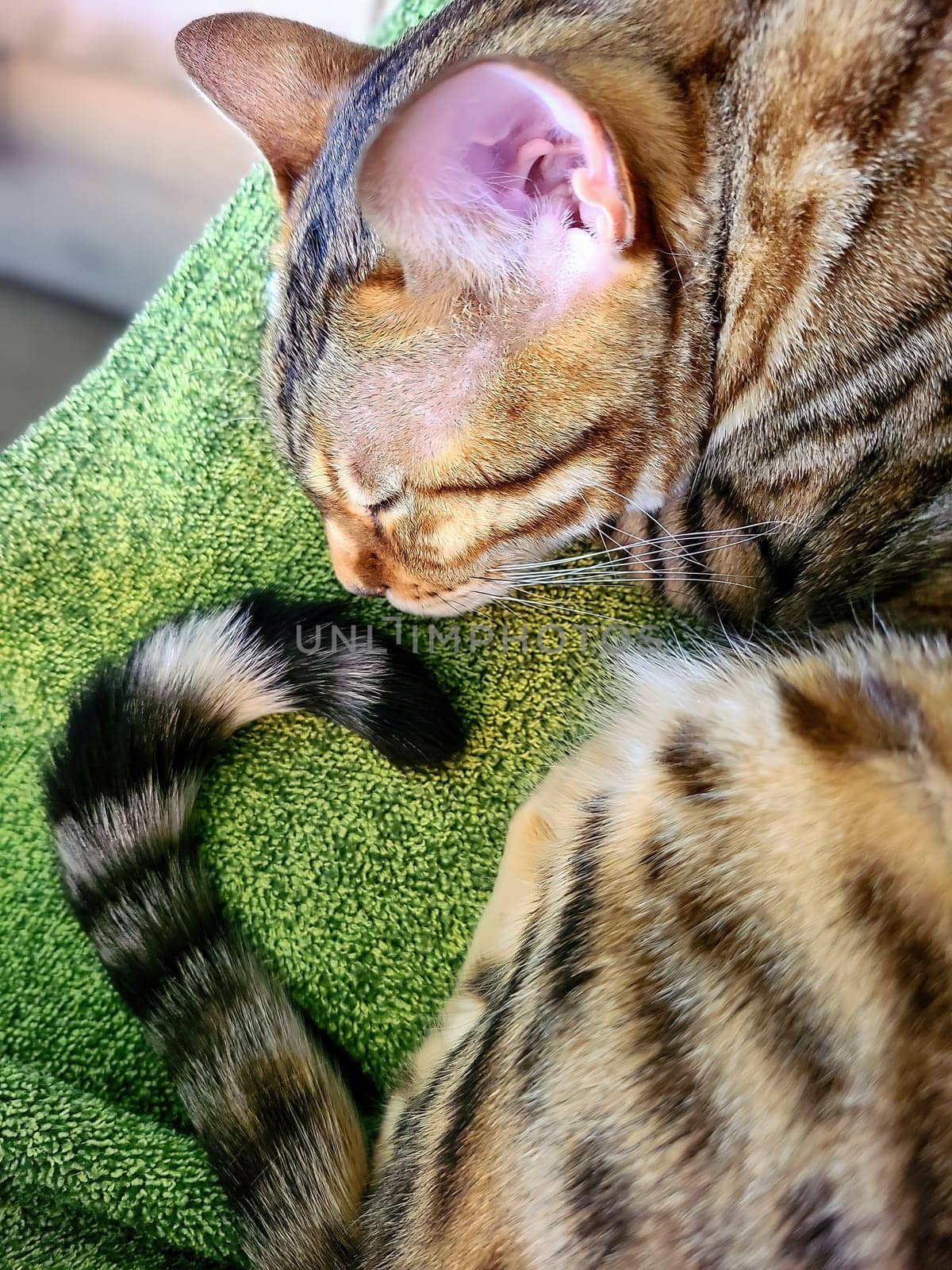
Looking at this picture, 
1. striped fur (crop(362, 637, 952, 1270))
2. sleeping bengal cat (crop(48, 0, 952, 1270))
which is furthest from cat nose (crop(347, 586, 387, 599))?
striped fur (crop(362, 637, 952, 1270))

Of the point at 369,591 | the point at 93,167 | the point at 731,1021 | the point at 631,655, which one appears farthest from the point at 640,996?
the point at 93,167

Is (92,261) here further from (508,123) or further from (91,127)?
(508,123)

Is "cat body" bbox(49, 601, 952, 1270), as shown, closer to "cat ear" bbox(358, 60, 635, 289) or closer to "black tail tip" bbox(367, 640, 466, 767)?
"black tail tip" bbox(367, 640, 466, 767)

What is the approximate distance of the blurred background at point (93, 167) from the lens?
1396 mm

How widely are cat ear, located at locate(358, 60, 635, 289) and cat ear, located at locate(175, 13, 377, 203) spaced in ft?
0.92

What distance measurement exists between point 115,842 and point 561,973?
1.53 feet

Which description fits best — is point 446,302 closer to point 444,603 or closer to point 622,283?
point 622,283

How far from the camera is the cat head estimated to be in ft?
1.79

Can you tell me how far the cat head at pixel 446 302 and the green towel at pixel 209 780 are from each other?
0.60ft

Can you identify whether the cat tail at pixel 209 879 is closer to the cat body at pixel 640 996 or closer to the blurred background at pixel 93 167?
the cat body at pixel 640 996

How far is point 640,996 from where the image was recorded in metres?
0.60

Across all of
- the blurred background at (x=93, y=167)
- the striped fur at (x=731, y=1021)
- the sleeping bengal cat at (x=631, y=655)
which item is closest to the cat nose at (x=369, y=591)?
the sleeping bengal cat at (x=631, y=655)

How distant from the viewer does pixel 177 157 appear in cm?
145

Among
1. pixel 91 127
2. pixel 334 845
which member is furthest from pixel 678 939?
pixel 91 127
